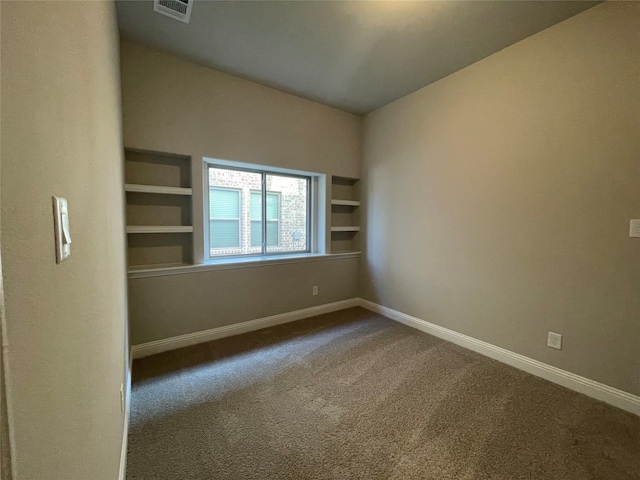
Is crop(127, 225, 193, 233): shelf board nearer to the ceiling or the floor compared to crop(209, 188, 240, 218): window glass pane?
nearer to the floor

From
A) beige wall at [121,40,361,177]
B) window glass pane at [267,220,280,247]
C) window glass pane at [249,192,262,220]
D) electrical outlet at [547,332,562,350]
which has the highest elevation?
beige wall at [121,40,361,177]

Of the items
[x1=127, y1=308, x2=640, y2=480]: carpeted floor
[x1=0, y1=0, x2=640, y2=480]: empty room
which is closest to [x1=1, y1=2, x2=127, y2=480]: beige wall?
[x1=0, y1=0, x2=640, y2=480]: empty room

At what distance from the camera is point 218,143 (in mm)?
2754

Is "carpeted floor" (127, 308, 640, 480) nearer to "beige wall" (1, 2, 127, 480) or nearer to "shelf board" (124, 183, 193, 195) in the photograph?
"beige wall" (1, 2, 127, 480)

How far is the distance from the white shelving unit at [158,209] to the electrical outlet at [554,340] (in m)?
3.29

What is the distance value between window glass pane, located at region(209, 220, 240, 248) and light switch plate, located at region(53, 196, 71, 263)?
2.56m

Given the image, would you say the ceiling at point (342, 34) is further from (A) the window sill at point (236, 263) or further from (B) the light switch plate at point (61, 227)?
(B) the light switch plate at point (61, 227)

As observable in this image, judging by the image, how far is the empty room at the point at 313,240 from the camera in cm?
53

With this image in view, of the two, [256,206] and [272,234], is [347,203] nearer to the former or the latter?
[272,234]

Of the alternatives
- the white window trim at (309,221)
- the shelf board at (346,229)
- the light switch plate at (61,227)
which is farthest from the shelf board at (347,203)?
the light switch plate at (61,227)

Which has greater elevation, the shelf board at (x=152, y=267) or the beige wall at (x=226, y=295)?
the shelf board at (x=152, y=267)

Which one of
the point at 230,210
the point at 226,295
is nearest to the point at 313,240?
the point at 230,210

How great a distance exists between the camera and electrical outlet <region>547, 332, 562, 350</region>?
2.12 meters

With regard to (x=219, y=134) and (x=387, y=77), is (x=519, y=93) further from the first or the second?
(x=219, y=134)
